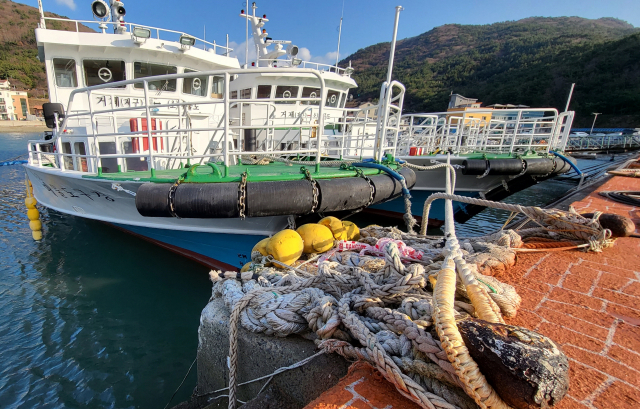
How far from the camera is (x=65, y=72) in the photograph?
19.8 ft

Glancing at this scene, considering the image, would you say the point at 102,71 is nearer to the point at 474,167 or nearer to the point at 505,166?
the point at 474,167

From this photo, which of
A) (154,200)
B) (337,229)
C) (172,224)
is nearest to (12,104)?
(172,224)

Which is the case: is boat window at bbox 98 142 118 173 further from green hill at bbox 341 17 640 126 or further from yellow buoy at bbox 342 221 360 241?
green hill at bbox 341 17 640 126

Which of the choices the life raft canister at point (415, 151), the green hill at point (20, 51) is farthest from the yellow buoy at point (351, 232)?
the green hill at point (20, 51)

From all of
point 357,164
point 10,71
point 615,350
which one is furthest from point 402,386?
point 10,71

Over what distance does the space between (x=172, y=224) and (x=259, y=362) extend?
9.94 feet

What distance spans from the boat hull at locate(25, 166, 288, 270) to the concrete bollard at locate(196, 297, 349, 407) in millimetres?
1783

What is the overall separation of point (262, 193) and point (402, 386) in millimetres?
2305

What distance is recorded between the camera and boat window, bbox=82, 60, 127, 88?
598 centimetres

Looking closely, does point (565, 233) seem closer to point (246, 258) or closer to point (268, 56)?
point (246, 258)

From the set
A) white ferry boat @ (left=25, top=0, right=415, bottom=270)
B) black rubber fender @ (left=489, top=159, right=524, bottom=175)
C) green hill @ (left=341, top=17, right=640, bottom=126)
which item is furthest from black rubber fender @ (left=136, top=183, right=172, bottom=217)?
green hill @ (left=341, top=17, right=640, bottom=126)

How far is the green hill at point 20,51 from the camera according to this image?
67688mm

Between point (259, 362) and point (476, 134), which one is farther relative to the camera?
point (476, 134)

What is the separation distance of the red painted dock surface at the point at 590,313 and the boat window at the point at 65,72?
7813 millimetres
